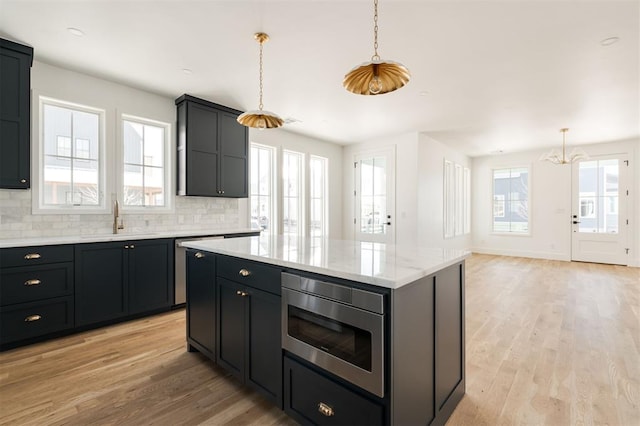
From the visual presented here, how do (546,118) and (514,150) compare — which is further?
(514,150)

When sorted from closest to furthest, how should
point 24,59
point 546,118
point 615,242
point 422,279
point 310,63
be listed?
point 422,279
point 24,59
point 310,63
point 546,118
point 615,242

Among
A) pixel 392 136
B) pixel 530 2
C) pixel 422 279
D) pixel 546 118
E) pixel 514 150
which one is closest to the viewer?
pixel 422 279

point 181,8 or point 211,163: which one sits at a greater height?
point 181,8

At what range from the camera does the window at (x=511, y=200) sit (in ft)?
25.4

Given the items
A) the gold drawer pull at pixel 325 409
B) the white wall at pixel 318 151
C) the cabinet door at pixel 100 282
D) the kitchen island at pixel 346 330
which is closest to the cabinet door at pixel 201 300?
the kitchen island at pixel 346 330

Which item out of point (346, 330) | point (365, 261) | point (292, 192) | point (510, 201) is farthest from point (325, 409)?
point (510, 201)

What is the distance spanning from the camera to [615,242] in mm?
6543

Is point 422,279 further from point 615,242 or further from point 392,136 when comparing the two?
point 615,242

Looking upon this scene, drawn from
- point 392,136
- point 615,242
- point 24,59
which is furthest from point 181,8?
point 615,242

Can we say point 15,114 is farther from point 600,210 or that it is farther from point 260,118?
point 600,210

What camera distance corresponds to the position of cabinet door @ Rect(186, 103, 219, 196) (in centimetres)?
396

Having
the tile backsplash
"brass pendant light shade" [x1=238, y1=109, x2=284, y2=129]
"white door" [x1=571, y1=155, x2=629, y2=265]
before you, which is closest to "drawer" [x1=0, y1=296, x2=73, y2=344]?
the tile backsplash

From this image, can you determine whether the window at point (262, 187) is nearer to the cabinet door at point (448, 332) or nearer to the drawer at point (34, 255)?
the drawer at point (34, 255)

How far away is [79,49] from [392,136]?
195 inches
